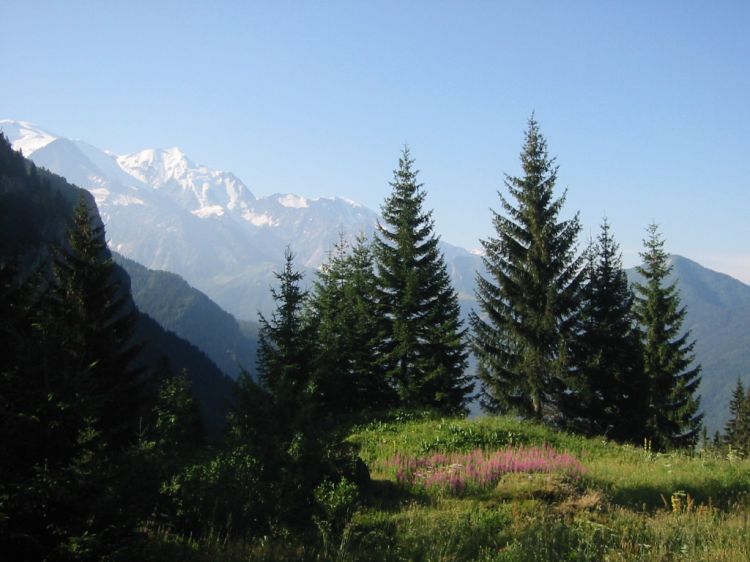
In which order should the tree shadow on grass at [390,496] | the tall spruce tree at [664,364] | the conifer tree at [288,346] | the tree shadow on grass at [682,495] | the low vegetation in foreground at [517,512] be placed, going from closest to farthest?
1. the low vegetation in foreground at [517,512]
2. the tree shadow on grass at [390,496]
3. the tree shadow on grass at [682,495]
4. the conifer tree at [288,346]
5. the tall spruce tree at [664,364]

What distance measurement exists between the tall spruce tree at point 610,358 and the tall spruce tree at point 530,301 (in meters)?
1.51

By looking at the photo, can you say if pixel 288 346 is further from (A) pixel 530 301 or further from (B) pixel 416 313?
(A) pixel 530 301

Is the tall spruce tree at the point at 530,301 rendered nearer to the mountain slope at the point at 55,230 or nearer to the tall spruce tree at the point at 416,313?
the tall spruce tree at the point at 416,313

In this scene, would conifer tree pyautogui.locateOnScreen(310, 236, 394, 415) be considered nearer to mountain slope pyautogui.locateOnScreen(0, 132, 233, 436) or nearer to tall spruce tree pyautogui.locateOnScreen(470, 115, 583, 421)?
tall spruce tree pyautogui.locateOnScreen(470, 115, 583, 421)

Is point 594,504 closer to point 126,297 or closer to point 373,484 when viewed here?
point 373,484

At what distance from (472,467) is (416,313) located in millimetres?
15279

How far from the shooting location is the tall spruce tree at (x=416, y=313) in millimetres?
24875

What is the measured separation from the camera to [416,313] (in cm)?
2628

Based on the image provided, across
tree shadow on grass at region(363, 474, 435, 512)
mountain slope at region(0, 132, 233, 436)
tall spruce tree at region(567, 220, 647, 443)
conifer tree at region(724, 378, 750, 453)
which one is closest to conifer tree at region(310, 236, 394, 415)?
tall spruce tree at region(567, 220, 647, 443)

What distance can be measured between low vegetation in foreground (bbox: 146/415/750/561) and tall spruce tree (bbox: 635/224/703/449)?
14.1m

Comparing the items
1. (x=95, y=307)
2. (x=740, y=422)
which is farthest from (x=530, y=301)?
(x=740, y=422)

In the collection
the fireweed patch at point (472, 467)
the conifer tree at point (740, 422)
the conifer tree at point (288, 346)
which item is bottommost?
the conifer tree at point (740, 422)

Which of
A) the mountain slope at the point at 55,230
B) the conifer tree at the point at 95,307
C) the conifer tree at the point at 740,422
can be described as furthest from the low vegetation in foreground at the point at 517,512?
the mountain slope at the point at 55,230

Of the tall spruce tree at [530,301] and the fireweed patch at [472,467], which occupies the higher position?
the tall spruce tree at [530,301]
